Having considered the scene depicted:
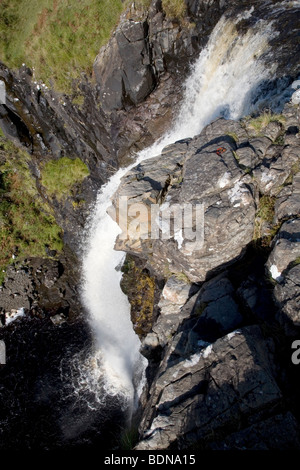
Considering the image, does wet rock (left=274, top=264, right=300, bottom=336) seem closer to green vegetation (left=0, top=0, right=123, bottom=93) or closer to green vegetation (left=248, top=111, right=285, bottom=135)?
green vegetation (left=248, top=111, right=285, bottom=135)

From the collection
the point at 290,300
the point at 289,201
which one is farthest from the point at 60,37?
the point at 290,300

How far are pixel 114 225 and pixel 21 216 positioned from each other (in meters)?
8.17

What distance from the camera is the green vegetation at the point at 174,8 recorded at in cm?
1448

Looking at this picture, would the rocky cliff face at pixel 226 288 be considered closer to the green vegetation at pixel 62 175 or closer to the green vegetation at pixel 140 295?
the green vegetation at pixel 140 295

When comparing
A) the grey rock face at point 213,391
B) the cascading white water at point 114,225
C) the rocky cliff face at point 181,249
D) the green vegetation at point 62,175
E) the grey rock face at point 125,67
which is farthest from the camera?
the green vegetation at point 62,175

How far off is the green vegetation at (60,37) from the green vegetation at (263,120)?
11405 millimetres

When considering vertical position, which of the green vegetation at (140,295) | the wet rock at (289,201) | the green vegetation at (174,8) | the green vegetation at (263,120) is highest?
the green vegetation at (174,8)

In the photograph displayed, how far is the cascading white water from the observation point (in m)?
11.7

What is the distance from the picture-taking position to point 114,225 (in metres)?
15.4

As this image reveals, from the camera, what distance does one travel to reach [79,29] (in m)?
16.2

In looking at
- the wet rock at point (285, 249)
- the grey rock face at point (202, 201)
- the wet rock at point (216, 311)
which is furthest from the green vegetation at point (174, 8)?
the wet rock at point (216, 311)

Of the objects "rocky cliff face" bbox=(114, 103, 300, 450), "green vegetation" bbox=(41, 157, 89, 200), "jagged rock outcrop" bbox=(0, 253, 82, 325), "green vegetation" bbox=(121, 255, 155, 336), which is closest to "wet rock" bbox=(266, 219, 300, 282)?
"rocky cliff face" bbox=(114, 103, 300, 450)

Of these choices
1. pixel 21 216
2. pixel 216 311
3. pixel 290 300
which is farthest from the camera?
pixel 21 216

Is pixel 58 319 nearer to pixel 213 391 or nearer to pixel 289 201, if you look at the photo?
pixel 213 391
